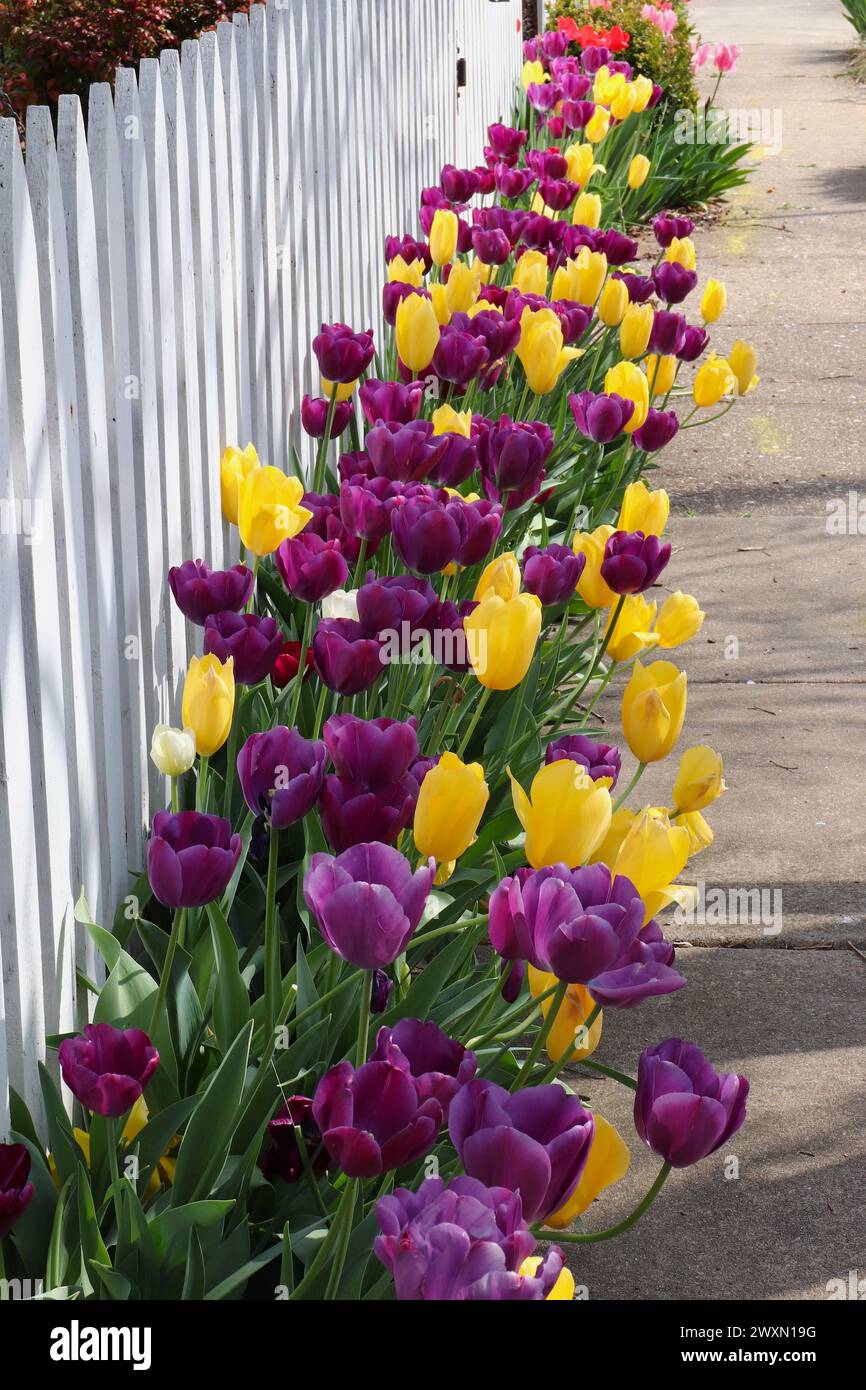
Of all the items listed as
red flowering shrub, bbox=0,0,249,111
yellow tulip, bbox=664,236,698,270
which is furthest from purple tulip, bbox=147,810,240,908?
red flowering shrub, bbox=0,0,249,111

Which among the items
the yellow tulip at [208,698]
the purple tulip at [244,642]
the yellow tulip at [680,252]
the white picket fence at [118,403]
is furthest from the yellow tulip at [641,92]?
the yellow tulip at [208,698]

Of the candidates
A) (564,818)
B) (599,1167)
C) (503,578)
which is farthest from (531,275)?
(599,1167)

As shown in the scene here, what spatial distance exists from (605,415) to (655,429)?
0.36 m

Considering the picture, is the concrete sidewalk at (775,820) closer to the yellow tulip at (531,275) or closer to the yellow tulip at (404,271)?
the yellow tulip at (531,275)

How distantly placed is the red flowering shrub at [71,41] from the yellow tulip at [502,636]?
742 cm

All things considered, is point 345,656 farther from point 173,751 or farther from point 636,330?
point 636,330

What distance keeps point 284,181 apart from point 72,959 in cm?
240

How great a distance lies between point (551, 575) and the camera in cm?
236

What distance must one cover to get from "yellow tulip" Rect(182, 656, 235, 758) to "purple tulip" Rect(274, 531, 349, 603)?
280mm

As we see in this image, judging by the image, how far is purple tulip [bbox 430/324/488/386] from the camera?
315 centimetres

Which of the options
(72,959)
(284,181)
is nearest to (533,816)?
(72,959)

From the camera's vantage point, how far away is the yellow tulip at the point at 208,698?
1.89 meters

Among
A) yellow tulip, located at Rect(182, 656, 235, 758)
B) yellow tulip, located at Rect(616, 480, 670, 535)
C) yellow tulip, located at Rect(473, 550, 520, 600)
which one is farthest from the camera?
yellow tulip, located at Rect(616, 480, 670, 535)

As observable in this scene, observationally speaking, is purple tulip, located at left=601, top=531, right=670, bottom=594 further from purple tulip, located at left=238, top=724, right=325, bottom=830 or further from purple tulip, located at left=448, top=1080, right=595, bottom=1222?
purple tulip, located at left=448, top=1080, right=595, bottom=1222
